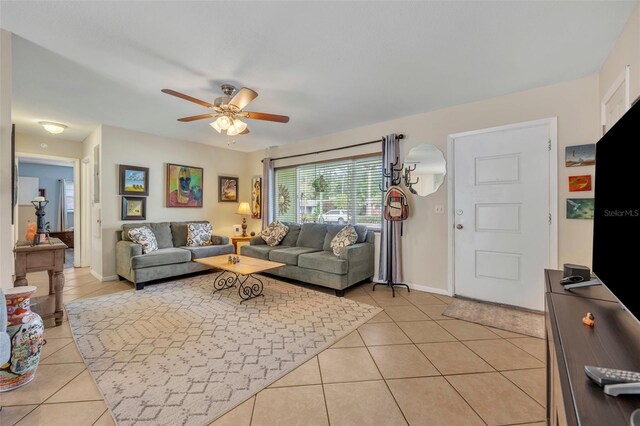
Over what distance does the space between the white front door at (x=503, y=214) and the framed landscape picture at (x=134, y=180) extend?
4892mm

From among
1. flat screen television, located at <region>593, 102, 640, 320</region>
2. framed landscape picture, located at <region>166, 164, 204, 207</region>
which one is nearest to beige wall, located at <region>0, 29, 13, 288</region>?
framed landscape picture, located at <region>166, 164, 204, 207</region>

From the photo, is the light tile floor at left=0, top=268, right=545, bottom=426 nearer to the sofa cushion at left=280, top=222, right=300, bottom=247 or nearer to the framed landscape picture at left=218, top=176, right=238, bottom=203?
the sofa cushion at left=280, top=222, right=300, bottom=247

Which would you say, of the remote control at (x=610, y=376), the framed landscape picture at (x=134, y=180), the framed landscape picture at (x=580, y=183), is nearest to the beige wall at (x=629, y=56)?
the framed landscape picture at (x=580, y=183)

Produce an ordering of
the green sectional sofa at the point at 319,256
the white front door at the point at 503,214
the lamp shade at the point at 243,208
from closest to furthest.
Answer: the white front door at the point at 503,214 < the green sectional sofa at the point at 319,256 < the lamp shade at the point at 243,208

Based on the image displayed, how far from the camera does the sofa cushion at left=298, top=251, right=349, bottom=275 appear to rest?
11.4 feet

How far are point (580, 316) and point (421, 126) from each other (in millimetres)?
3002

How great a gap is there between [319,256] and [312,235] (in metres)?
0.92

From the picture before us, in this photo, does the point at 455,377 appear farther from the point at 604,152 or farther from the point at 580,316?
the point at 604,152

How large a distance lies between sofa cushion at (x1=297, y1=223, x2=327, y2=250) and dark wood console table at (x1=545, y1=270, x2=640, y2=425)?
130 inches

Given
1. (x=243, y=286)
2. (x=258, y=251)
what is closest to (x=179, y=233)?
(x=258, y=251)

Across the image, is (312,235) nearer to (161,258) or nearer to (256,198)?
(256,198)

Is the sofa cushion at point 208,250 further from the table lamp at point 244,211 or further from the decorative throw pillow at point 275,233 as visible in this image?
the table lamp at point 244,211

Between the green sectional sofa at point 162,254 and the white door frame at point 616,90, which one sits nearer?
the white door frame at point 616,90

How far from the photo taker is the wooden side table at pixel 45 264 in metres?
2.43
